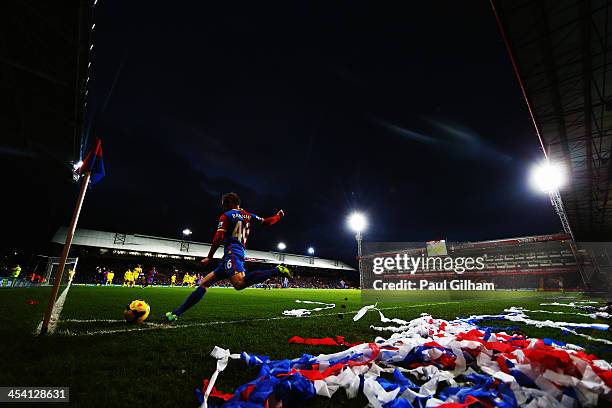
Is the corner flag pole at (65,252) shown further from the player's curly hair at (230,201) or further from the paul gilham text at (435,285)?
the paul gilham text at (435,285)

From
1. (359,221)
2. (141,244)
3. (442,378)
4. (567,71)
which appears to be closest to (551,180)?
(567,71)

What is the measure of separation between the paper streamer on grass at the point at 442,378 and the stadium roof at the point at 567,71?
9.81 metres

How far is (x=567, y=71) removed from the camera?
956cm

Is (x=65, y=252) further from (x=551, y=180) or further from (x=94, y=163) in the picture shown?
(x=551, y=180)

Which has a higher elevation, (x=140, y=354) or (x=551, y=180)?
(x=551, y=180)

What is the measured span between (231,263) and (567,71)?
1312 centimetres

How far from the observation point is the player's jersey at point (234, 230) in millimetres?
4863

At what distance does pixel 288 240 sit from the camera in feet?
224

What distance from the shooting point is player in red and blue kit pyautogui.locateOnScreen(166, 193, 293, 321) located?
183 inches

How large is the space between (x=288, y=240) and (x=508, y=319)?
64.0 m

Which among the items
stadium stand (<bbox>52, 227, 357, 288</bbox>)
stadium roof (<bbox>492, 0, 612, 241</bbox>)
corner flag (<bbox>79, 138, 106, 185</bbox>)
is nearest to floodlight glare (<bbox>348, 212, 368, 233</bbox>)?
stadium roof (<bbox>492, 0, 612, 241</bbox>)

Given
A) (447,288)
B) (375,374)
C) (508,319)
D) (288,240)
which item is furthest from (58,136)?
(288,240)

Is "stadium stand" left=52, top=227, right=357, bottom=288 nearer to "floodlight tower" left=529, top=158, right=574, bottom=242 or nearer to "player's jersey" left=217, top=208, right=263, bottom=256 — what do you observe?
"player's jersey" left=217, top=208, right=263, bottom=256

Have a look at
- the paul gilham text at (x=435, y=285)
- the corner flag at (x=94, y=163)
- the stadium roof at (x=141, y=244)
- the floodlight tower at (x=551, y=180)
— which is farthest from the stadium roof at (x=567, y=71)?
the stadium roof at (x=141, y=244)
